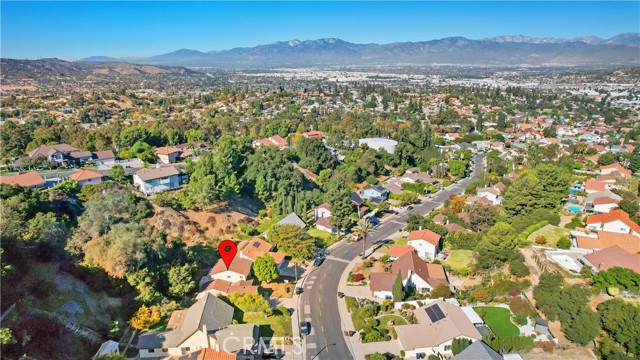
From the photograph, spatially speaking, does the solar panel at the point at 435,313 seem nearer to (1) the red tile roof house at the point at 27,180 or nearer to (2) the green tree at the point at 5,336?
(2) the green tree at the point at 5,336

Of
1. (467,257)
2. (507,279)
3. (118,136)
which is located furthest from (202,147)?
(507,279)

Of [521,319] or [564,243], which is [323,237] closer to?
[521,319]

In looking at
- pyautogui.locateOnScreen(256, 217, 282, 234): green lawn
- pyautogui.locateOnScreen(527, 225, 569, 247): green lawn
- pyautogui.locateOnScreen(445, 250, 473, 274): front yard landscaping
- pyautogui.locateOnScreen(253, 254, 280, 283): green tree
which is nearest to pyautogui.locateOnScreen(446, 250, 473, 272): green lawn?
pyautogui.locateOnScreen(445, 250, 473, 274): front yard landscaping

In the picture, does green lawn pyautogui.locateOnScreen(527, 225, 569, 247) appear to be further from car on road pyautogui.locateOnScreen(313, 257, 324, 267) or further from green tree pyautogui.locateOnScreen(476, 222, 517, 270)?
car on road pyautogui.locateOnScreen(313, 257, 324, 267)

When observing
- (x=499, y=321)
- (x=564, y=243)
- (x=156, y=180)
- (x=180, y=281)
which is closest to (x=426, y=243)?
(x=499, y=321)

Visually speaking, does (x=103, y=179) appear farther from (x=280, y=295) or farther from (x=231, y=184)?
(x=280, y=295)

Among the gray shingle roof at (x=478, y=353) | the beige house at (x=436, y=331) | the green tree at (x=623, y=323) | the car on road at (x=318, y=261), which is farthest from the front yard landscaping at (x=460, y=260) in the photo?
the gray shingle roof at (x=478, y=353)
